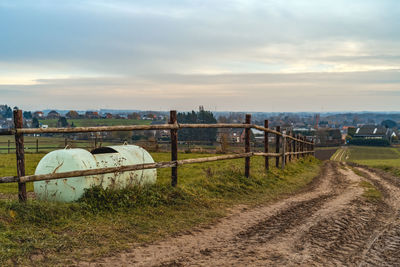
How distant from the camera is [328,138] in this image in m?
104

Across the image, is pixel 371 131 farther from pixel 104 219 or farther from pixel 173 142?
pixel 104 219

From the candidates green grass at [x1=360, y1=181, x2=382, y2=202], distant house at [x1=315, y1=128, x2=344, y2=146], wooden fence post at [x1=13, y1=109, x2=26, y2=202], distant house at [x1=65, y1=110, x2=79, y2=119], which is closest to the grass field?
green grass at [x1=360, y1=181, x2=382, y2=202]

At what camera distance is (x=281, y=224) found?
22.3 feet

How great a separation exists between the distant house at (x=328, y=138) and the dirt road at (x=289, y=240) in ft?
301

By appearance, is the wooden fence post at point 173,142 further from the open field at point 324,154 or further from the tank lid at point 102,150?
the open field at point 324,154

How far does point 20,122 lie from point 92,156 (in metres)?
1.75

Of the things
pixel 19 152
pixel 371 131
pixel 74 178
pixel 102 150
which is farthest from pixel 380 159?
pixel 371 131

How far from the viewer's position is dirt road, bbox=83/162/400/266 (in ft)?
15.9

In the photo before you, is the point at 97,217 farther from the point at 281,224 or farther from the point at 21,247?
the point at 281,224

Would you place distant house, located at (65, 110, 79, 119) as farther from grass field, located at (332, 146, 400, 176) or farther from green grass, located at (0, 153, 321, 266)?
green grass, located at (0, 153, 321, 266)

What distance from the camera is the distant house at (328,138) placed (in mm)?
96938

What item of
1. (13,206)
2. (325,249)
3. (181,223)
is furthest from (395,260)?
(13,206)

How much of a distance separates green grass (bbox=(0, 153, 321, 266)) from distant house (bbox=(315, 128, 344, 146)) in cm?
9246

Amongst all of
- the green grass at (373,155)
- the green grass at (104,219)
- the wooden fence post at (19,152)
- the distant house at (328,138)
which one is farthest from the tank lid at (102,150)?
the distant house at (328,138)
